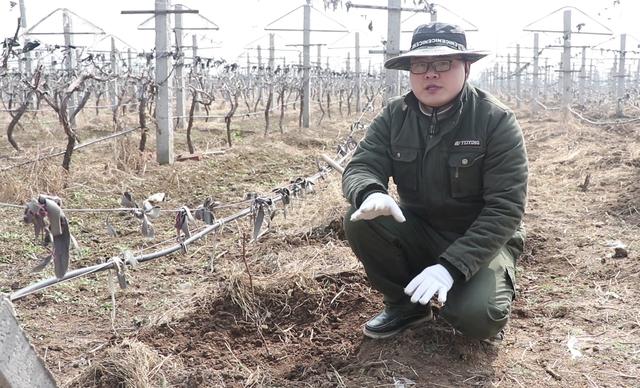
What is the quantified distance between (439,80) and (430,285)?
0.88m

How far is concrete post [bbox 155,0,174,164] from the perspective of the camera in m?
8.27

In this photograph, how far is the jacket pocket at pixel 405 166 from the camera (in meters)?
2.60

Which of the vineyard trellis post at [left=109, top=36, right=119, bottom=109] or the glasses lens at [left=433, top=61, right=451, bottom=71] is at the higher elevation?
the vineyard trellis post at [left=109, top=36, right=119, bottom=109]

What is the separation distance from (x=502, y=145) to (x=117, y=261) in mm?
1512

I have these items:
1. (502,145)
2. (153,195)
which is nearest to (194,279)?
(502,145)

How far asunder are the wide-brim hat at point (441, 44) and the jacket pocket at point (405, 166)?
→ 39cm

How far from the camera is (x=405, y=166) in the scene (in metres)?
2.65

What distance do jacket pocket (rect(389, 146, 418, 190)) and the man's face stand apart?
0.23m

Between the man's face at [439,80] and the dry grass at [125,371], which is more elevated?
the man's face at [439,80]

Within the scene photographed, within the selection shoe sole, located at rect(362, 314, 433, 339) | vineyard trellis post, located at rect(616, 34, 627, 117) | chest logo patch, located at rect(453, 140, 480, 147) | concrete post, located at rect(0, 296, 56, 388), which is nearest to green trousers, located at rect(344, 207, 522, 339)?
shoe sole, located at rect(362, 314, 433, 339)

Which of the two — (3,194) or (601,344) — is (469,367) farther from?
(3,194)

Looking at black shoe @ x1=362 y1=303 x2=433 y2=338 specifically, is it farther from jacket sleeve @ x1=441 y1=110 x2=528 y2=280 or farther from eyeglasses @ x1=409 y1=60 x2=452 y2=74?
eyeglasses @ x1=409 y1=60 x2=452 y2=74

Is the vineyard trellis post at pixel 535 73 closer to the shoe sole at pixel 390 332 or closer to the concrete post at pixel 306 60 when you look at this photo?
the concrete post at pixel 306 60

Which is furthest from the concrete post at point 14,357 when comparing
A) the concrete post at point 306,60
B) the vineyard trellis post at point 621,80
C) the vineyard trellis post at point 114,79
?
the vineyard trellis post at point 621,80
